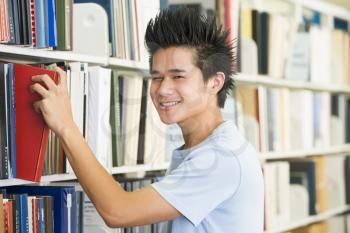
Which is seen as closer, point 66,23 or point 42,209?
point 42,209

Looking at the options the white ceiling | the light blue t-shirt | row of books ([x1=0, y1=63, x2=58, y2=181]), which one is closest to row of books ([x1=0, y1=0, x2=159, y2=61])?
row of books ([x1=0, y1=63, x2=58, y2=181])

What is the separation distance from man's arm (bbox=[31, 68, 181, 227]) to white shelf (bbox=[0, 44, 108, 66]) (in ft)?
0.70

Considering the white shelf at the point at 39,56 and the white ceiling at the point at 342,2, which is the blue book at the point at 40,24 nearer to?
the white shelf at the point at 39,56

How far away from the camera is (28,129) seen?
1386mm

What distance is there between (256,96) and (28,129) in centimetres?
154

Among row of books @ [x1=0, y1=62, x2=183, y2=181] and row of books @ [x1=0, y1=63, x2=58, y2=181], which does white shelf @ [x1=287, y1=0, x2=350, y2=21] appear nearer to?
row of books @ [x1=0, y1=62, x2=183, y2=181]

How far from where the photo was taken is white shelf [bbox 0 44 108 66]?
1481 millimetres

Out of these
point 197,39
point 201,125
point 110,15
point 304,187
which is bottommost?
point 304,187

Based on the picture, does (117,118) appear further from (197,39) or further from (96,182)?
(96,182)

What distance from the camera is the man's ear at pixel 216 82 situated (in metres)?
1.51

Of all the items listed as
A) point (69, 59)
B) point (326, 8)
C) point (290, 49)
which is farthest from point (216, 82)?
point (326, 8)

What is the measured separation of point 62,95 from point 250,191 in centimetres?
47

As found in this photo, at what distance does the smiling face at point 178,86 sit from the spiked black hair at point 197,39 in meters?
0.02

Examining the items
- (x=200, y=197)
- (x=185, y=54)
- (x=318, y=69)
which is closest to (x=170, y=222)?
(x=200, y=197)
